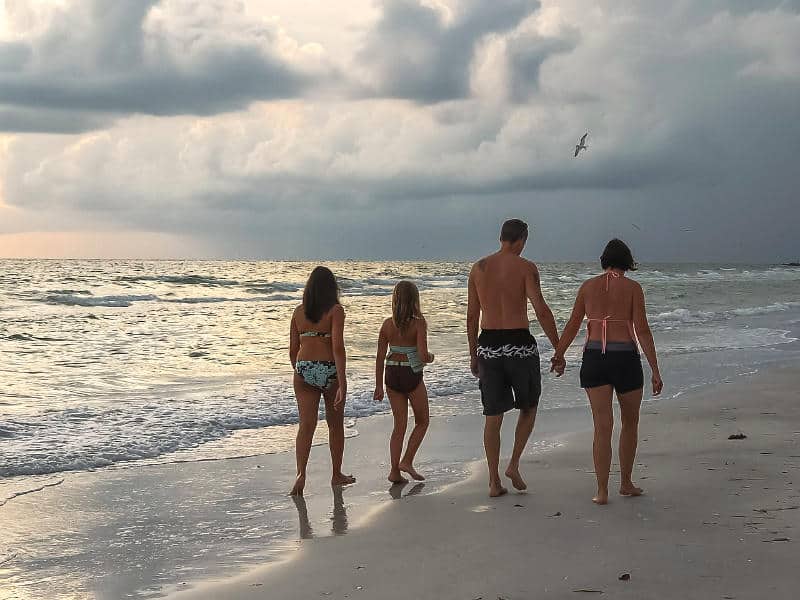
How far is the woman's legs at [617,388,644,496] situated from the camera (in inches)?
225

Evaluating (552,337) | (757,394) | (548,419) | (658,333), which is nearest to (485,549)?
(552,337)

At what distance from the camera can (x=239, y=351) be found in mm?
16844

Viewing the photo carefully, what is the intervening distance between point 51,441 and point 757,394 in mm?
8284

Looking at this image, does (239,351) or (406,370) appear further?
(239,351)

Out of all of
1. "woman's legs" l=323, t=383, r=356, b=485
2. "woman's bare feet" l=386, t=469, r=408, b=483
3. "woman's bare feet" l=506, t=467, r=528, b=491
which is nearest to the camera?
"woman's bare feet" l=506, t=467, r=528, b=491

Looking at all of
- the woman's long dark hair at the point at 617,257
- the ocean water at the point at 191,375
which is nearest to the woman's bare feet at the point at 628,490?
the woman's long dark hair at the point at 617,257

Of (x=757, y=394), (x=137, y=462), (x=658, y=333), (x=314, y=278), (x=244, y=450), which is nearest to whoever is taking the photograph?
(x=314, y=278)

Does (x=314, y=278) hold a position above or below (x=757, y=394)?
above

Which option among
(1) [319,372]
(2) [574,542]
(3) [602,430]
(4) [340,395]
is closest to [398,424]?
(4) [340,395]

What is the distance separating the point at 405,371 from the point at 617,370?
1.81 meters

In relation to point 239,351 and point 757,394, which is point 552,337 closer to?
point 757,394

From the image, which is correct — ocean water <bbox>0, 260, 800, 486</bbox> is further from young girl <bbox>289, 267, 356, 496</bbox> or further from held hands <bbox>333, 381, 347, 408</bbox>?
held hands <bbox>333, 381, 347, 408</bbox>

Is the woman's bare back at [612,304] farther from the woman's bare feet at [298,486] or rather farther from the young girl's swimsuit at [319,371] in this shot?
the woman's bare feet at [298,486]

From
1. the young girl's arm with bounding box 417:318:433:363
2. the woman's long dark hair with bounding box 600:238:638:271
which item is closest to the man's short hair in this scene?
the woman's long dark hair with bounding box 600:238:638:271
